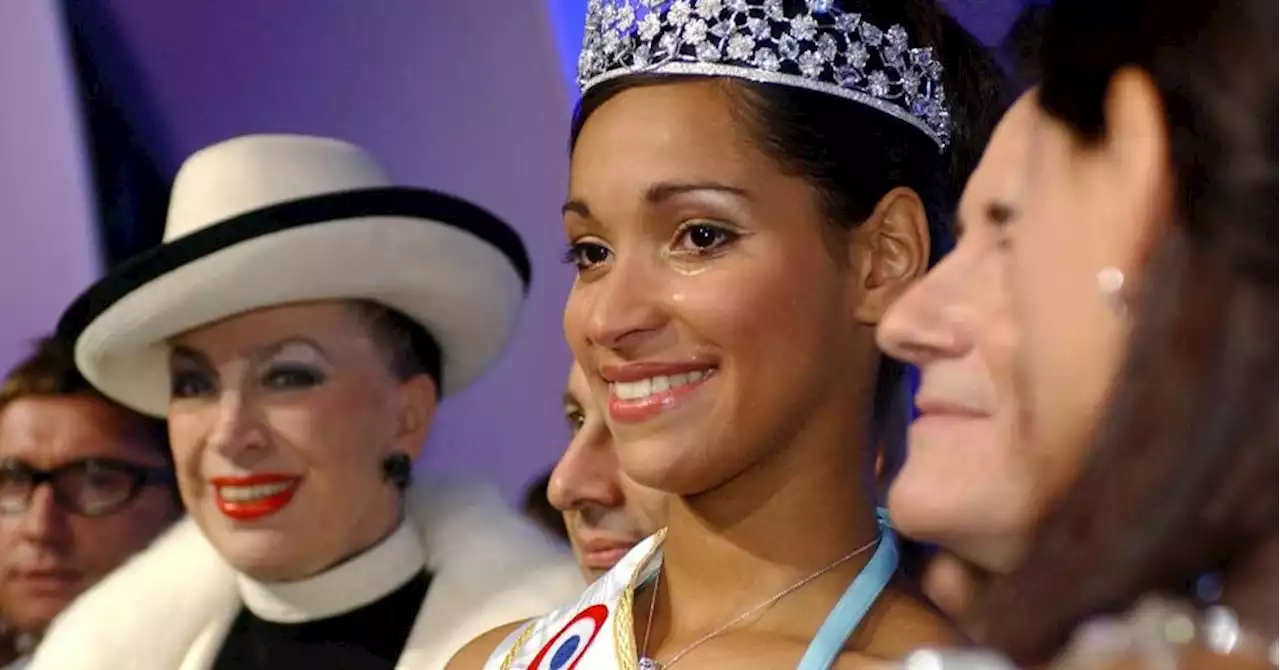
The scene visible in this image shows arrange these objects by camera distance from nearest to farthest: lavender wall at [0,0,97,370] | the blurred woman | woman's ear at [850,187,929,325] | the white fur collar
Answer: the blurred woman, woman's ear at [850,187,929,325], the white fur collar, lavender wall at [0,0,97,370]

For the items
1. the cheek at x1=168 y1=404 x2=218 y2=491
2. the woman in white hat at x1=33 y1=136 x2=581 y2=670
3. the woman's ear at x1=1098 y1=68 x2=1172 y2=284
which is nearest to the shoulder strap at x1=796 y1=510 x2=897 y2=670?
the woman's ear at x1=1098 y1=68 x2=1172 y2=284

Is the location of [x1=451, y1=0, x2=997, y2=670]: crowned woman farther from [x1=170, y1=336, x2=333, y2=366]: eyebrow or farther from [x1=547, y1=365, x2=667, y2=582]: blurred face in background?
[x1=170, y1=336, x2=333, y2=366]: eyebrow

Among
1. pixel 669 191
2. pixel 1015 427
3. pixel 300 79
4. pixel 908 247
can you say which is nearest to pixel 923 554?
pixel 908 247

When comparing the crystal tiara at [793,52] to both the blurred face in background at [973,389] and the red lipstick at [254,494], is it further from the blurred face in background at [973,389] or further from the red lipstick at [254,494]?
the red lipstick at [254,494]

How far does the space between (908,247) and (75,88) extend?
190 centimetres

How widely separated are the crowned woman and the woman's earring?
452mm

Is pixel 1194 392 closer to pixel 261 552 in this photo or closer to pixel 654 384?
pixel 654 384

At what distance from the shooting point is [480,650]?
1.30 meters

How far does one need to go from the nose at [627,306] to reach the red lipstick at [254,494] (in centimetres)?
78

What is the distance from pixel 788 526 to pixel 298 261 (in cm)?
83

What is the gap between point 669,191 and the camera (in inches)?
43.5

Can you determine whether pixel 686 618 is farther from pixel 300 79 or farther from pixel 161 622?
pixel 300 79

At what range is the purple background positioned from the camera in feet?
7.62

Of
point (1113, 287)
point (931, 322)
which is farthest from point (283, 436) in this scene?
point (1113, 287)
